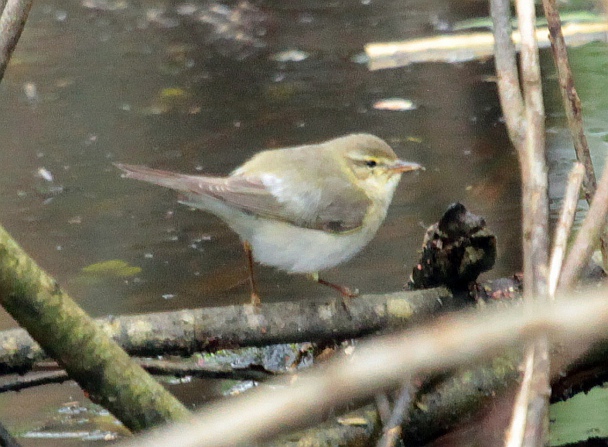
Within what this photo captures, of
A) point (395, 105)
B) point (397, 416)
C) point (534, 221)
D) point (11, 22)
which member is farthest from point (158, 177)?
point (395, 105)

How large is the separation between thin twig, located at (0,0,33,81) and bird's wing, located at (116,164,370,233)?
2.48 ft

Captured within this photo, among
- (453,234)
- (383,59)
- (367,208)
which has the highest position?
(453,234)

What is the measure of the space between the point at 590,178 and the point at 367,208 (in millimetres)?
1090

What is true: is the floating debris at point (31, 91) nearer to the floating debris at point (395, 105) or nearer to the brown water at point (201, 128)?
the brown water at point (201, 128)

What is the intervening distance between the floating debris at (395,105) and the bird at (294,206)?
98.0 inches

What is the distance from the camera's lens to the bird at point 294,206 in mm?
3330

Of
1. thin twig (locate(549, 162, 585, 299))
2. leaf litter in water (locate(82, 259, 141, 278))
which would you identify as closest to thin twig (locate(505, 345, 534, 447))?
thin twig (locate(549, 162, 585, 299))

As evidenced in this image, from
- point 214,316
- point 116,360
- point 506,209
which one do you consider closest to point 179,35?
point 506,209

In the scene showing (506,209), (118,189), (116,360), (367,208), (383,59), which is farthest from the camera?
(383,59)

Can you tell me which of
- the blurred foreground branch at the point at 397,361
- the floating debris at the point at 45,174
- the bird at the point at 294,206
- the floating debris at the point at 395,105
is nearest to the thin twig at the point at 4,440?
the bird at the point at 294,206

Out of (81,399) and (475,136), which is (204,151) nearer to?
(475,136)

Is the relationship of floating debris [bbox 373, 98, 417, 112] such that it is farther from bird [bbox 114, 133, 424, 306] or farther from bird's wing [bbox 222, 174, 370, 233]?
bird's wing [bbox 222, 174, 370, 233]

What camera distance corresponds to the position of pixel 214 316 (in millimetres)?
2836

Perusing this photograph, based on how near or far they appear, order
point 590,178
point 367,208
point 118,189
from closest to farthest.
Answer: point 590,178 → point 367,208 → point 118,189
